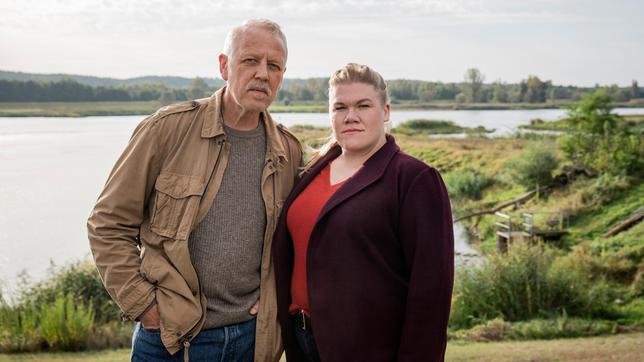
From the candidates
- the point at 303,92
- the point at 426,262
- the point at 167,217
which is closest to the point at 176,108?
the point at 167,217

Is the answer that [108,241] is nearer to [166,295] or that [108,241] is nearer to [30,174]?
[166,295]

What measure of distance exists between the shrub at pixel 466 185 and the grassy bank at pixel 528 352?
87.9ft

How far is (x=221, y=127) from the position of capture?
3.00 meters

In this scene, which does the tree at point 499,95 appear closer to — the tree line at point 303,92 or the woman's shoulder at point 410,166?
the tree line at point 303,92

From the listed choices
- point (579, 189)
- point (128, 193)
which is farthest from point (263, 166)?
point (579, 189)

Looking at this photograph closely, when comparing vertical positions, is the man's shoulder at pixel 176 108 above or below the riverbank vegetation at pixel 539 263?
above


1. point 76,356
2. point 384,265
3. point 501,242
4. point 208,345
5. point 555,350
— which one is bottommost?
point 501,242

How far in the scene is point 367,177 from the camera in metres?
2.84

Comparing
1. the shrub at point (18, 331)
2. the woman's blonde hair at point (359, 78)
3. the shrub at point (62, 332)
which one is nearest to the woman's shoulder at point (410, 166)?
the woman's blonde hair at point (359, 78)

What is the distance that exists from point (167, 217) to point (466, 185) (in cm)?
3490

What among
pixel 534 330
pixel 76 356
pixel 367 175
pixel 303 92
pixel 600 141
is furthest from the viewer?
pixel 303 92

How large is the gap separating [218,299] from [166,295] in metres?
0.26

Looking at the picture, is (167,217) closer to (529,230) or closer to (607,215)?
(529,230)

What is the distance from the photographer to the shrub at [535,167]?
32344 millimetres
